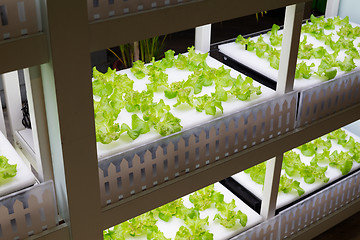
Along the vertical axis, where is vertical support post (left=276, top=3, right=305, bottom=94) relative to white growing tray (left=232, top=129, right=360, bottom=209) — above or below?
above

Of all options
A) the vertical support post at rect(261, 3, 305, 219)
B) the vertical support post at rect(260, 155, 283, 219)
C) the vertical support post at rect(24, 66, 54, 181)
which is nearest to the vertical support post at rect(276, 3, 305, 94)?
the vertical support post at rect(261, 3, 305, 219)

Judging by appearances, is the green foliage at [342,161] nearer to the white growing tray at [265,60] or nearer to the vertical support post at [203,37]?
the white growing tray at [265,60]

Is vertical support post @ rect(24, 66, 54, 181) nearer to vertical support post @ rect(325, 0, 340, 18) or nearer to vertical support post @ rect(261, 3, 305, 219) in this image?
vertical support post @ rect(261, 3, 305, 219)

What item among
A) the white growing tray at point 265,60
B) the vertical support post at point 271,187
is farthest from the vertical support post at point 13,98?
the vertical support post at point 271,187

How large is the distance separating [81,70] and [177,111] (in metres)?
0.79

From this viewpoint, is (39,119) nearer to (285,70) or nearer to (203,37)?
(285,70)

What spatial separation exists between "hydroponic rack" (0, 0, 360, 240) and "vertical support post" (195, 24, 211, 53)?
72cm

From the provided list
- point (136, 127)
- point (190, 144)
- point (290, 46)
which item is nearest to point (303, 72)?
point (290, 46)

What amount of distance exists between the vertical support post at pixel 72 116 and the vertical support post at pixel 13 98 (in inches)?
26.8

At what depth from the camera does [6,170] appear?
1957 mm

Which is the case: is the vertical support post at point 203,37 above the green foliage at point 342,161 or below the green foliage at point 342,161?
above

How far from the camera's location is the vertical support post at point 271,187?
2678mm

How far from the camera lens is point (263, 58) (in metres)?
2.94

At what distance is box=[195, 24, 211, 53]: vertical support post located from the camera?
117 inches
